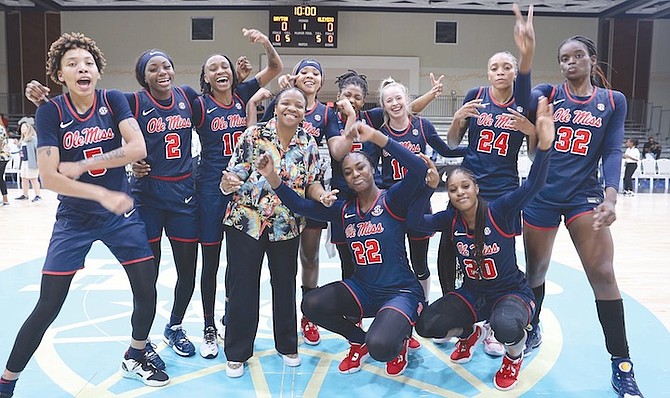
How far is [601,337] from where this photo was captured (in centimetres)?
377

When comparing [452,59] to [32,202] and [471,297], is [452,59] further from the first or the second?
[471,297]

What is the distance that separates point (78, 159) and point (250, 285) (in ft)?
3.59

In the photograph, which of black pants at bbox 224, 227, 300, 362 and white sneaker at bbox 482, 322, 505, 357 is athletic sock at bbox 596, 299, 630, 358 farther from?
black pants at bbox 224, 227, 300, 362

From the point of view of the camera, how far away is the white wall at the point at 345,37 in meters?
18.2

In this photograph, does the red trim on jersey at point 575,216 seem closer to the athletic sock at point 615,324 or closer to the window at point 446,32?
the athletic sock at point 615,324

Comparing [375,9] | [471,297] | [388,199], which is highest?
[375,9]

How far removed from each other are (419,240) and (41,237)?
5508mm

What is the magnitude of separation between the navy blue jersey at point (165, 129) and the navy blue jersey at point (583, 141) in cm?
205

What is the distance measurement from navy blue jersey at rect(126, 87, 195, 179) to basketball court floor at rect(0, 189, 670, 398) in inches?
45.6

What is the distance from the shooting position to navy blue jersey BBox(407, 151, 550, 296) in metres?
2.99

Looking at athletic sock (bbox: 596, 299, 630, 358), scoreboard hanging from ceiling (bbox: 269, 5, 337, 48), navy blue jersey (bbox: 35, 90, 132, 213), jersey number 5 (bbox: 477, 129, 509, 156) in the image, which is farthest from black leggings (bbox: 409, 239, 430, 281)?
scoreboard hanging from ceiling (bbox: 269, 5, 337, 48)

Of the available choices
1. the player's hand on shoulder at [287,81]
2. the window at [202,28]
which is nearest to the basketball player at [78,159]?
the player's hand on shoulder at [287,81]

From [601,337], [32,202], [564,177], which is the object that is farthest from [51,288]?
[32,202]

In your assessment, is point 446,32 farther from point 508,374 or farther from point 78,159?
point 78,159
